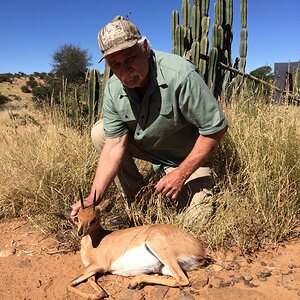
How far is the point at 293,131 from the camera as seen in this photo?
4.27 meters

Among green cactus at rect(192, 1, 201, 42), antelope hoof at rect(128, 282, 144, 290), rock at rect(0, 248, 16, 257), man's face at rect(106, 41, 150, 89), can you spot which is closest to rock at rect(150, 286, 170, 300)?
antelope hoof at rect(128, 282, 144, 290)

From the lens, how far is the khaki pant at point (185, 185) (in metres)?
3.76

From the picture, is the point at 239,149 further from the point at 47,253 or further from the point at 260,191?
the point at 47,253

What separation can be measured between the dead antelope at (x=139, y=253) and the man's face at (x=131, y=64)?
111cm

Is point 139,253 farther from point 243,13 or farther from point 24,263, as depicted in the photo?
point 243,13

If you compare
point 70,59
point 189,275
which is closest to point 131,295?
point 189,275

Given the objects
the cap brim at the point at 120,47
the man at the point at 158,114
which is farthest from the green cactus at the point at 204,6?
the cap brim at the point at 120,47

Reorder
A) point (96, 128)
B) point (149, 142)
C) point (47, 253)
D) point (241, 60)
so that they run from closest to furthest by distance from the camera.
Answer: point (47, 253)
point (149, 142)
point (96, 128)
point (241, 60)

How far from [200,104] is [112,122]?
93cm

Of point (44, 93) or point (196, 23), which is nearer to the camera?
point (196, 23)

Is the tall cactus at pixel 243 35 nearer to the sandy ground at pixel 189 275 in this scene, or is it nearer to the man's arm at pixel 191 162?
the man's arm at pixel 191 162

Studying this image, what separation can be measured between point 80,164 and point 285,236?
2.44m

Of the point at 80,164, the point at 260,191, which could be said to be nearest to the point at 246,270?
the point at 260,191

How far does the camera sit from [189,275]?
308 cm
